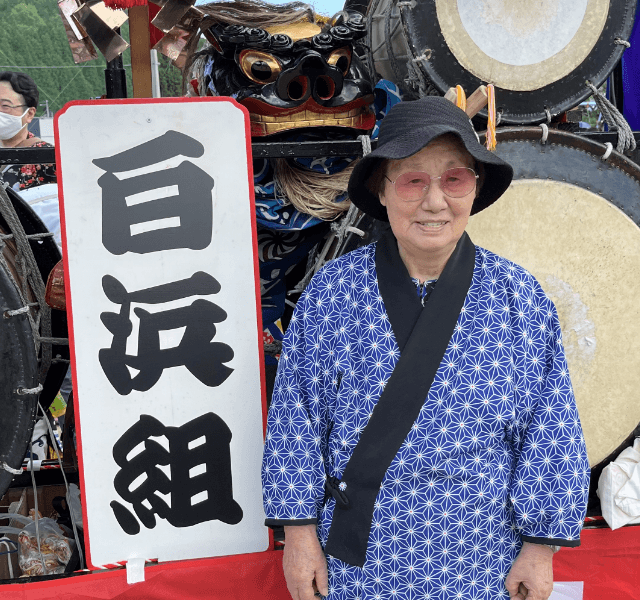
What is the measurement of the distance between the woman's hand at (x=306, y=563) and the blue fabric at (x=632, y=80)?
2324 mm

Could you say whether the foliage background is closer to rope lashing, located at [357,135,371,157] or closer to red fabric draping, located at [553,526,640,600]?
rope lashing, located at [357,135,371,157]

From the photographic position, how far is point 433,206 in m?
1.38

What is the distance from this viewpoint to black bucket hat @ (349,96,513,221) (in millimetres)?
1344

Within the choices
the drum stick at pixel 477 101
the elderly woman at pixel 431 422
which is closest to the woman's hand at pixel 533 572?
the elderly woman at pixel 431 422

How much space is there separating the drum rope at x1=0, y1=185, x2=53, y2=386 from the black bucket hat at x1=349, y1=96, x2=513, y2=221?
1.21 m

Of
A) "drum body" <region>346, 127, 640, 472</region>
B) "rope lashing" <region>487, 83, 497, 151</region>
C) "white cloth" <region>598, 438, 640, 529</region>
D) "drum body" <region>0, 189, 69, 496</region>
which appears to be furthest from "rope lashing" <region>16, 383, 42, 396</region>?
"white cloth" <region>598, 438, 640, 529</region>

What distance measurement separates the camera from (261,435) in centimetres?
187

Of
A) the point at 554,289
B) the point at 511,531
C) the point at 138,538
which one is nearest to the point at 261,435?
the point at 138,538

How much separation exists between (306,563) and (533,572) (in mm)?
520

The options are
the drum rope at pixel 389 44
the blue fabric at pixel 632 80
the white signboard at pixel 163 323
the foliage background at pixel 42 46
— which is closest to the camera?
the white signboard at pixel 163 323

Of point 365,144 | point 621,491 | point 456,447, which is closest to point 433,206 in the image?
point 456,447

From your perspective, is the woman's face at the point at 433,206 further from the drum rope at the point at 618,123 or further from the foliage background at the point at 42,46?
the foliage background at the point at 42,46

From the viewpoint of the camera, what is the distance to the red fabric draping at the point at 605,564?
2043mm

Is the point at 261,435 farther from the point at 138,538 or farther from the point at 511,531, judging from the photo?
the point at 511,531
